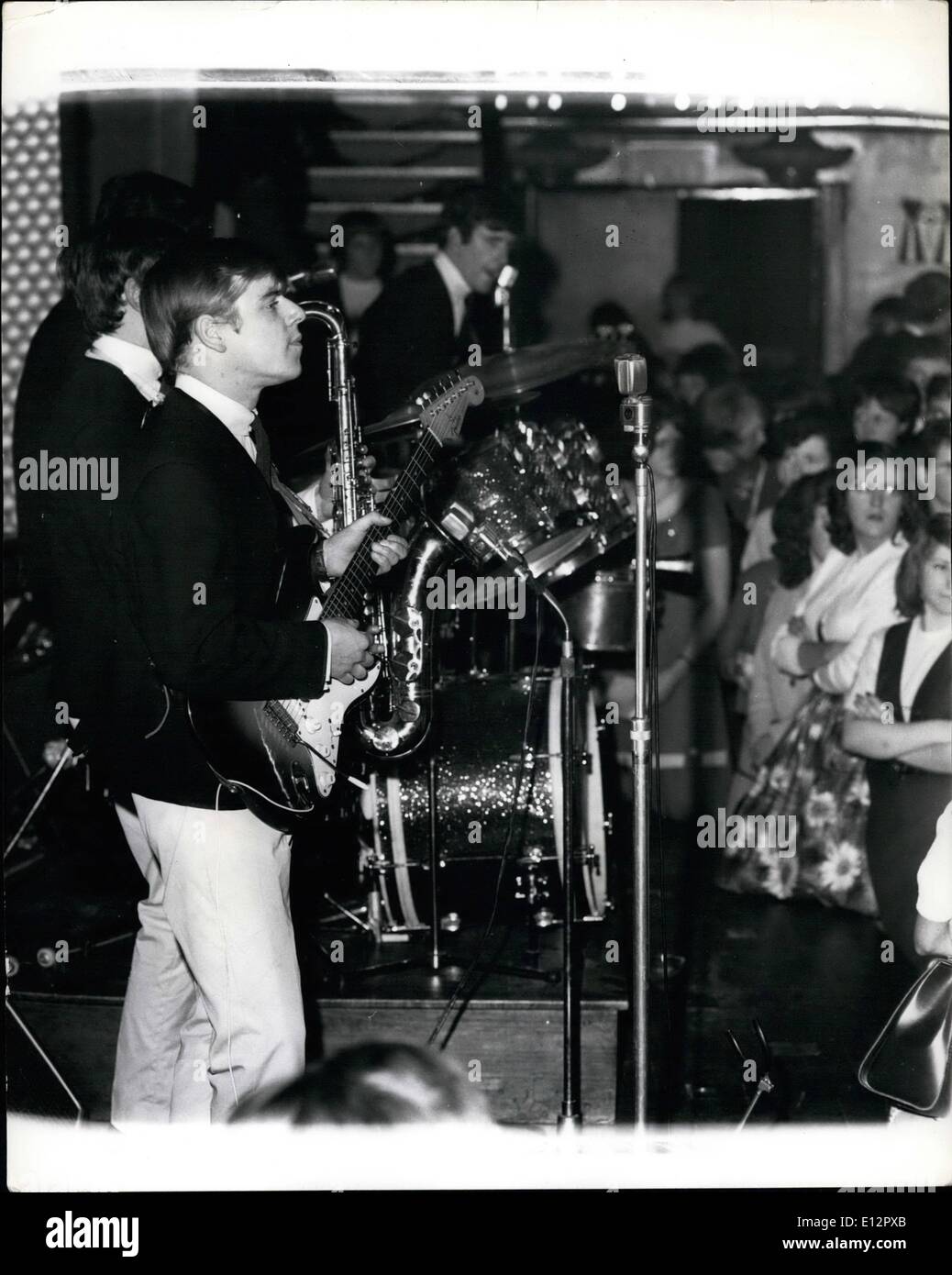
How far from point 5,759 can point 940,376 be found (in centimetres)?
322

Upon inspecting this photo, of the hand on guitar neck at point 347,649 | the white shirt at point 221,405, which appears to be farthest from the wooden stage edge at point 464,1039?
the white shirt at point 221,405

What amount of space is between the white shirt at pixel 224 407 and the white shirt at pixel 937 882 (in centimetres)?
153

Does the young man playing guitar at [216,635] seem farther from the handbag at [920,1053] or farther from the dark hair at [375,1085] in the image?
the handbag at [920,1053]

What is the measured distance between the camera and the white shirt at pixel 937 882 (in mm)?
3555

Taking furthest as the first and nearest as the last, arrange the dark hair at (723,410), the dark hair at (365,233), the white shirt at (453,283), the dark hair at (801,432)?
the dark hair at (365,233)
the dark hair at (723,410)
the dark hair at (801,432)
the white shirt at (453,283)

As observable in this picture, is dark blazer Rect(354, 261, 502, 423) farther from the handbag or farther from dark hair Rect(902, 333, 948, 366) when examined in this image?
the handbag

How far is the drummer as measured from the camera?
15.3ft

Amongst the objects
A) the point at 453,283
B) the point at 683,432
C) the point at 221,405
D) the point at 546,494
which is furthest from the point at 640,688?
the point at 683,432

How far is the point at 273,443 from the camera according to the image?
151 inches

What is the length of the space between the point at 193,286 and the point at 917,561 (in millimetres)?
2122

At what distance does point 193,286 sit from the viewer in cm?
315

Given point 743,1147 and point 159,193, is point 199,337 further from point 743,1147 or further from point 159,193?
point 743,1147

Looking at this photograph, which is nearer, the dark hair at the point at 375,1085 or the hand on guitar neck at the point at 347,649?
the dark hair at the point at 375,1085
